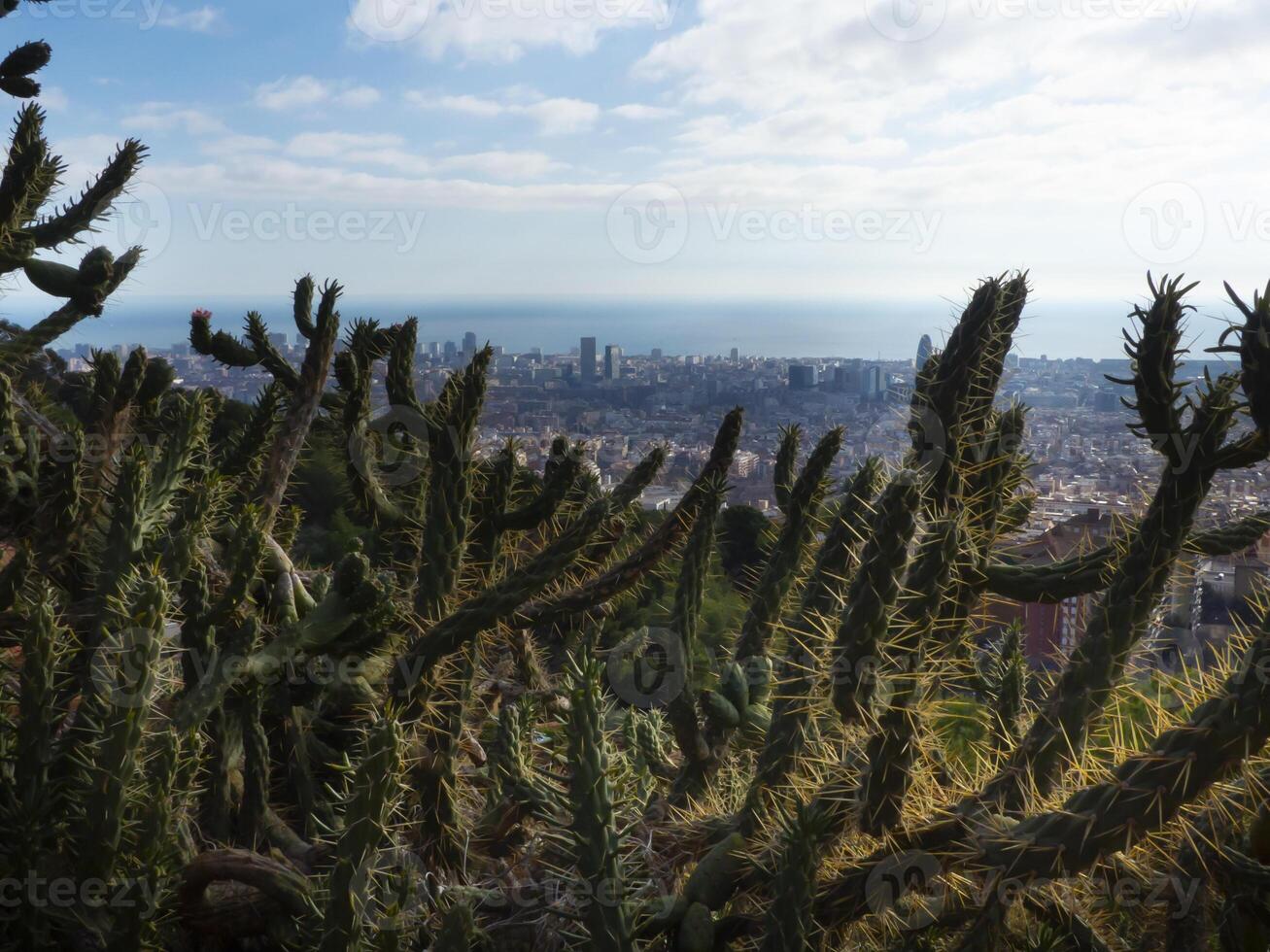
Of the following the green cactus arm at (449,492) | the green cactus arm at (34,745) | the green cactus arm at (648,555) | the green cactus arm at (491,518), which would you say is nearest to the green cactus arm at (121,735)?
the green cactus arm at (34,745)

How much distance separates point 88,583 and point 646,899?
2474 millimetres

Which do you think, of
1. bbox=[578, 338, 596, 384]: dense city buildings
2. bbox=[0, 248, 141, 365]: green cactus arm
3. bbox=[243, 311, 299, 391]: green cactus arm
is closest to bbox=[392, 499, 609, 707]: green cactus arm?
bbox=[243, 311, 299, 391]: green cactus arm

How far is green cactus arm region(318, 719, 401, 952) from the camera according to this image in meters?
2.02

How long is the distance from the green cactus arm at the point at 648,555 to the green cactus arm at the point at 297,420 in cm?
120

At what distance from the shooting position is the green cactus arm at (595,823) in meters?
2.05

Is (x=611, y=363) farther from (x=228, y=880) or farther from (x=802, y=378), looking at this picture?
(x=228, y=880)

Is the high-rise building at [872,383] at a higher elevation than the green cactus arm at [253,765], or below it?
higher

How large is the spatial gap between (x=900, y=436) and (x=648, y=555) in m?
1.26

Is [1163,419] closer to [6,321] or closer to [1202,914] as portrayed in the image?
[1202,914]

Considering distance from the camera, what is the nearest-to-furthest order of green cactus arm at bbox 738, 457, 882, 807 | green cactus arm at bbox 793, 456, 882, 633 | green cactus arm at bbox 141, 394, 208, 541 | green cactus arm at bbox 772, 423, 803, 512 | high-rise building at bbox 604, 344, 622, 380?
green cactus arm at bbox 738, 457, 882, 807 < green cactus arm at bbox 793, 456, 882, 633 < green cactus arm at bbox 141, 394, 208, 541 < green cactus arm at bbox 772, 423, 803, 512 < high-rise building at bbox 604, 344, 622, 380

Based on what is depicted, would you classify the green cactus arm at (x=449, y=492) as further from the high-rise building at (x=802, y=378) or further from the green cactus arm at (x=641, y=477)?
the high-rise building at (x=802, y=378)

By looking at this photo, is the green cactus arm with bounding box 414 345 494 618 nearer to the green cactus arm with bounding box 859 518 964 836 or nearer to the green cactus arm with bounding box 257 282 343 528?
the green cactus arm with bounding box 257 282 343 528

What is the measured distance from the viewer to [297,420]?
12.9 feet

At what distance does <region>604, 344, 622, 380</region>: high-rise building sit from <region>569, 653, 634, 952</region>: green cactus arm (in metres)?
8.00
